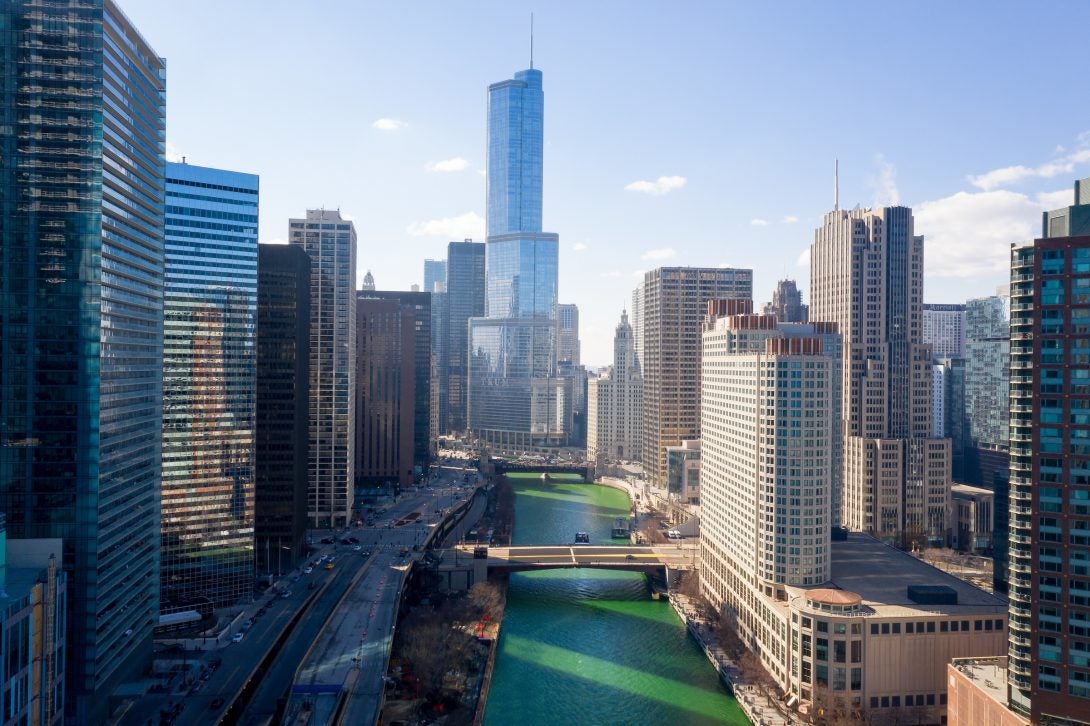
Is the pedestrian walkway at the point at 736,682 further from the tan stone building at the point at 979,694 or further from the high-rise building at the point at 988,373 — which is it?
the high-rise building at the point at 988,373

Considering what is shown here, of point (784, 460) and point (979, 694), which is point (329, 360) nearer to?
point (784, 460)

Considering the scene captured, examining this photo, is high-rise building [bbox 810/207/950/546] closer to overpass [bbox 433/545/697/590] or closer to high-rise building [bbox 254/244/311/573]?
overpass [bbox 433/545/697/590]

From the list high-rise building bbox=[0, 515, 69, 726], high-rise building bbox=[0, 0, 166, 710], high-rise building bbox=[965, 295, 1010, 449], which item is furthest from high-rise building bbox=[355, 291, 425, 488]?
high-rise building bbox=[0, 515, 69, 726]

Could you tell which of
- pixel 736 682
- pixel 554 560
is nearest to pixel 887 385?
pixel 554 560

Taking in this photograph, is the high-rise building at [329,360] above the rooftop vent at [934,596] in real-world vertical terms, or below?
above

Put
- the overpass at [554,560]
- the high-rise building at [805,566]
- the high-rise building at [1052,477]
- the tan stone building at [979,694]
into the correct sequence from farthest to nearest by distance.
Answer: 1. the overpass at [554,560]
2. the high-rise building at [805,566]
3. the tan stone building at [979,694]
4. the high-rise building at [1052,477]

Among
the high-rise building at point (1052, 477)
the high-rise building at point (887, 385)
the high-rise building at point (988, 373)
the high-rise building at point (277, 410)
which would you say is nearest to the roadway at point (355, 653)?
the high-rise building at point (277, 410)
